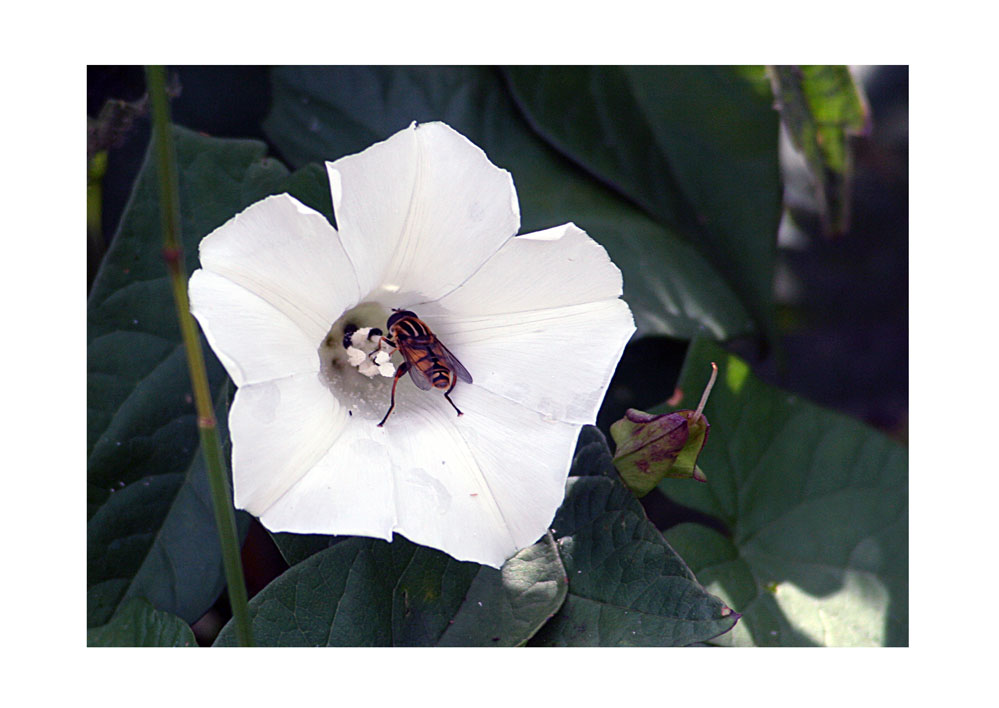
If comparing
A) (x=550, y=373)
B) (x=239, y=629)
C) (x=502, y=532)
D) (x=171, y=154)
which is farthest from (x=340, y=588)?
(x=171, y=154)

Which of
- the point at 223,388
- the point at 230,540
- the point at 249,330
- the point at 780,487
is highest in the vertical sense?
the point at 249,330

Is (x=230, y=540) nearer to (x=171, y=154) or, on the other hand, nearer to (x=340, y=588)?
(x=340, y=588)

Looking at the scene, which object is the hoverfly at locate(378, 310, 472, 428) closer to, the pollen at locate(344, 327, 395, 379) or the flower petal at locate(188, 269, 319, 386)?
the pollen at locate(344, 327, 395, 379)

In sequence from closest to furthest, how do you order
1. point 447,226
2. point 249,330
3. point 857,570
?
point 249,330 < point 447,226 < point 857,570

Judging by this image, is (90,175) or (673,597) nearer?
(673,597)

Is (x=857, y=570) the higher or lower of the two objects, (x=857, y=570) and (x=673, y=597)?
the lower

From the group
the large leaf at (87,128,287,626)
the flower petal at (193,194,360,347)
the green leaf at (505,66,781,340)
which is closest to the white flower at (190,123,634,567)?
the flower petal at (193,194,360,347)
